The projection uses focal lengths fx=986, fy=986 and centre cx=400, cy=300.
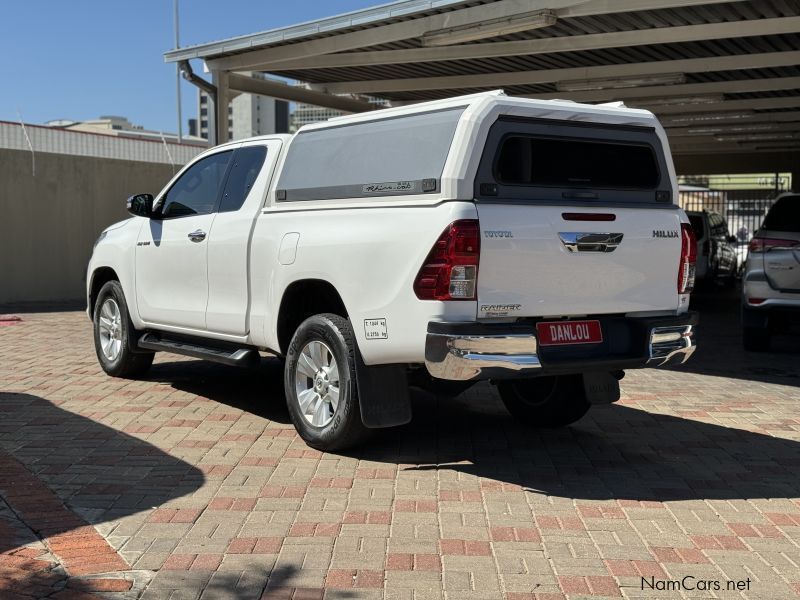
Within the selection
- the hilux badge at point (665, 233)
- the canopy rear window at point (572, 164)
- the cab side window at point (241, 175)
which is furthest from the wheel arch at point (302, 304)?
the hilux badge at point (665, 233)

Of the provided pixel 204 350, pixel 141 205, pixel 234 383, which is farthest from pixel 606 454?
pixel 141 205

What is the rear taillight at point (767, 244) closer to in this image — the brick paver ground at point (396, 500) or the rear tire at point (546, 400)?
the brick paver ground at point (396, 500)

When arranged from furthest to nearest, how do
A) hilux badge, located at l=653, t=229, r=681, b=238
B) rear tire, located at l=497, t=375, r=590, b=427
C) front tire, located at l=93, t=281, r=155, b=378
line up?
front tire, located at l=93, t=281, r=155, b=378 < rear tire, located at l=497, t=375, r=590, b=427 < hilux badge, located at l=653, t=229, r=681, b=238

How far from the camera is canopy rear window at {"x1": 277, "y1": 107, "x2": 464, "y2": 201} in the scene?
5609 mm

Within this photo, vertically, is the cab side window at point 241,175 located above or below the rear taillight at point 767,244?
above

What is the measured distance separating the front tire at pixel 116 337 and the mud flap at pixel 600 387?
4.15 meters

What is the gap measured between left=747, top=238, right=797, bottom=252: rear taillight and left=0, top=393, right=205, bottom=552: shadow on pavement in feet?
24.0

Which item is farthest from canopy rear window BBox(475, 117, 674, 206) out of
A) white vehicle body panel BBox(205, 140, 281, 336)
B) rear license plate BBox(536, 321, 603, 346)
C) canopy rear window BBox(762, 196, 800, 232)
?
canopy rear window BBox(762, 196, 800, 232)

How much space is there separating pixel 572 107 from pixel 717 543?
2.66 metres

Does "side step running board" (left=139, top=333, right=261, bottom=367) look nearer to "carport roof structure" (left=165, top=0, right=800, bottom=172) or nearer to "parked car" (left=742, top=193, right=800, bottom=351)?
"carport roof structure" (left=165, top=0, right=800, bottom=172)

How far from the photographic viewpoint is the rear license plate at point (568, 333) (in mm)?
5625

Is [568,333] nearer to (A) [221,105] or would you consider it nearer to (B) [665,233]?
(B) [665,233]

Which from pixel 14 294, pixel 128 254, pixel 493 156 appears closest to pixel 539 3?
pixel 128 254

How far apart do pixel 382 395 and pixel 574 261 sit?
1385mm
